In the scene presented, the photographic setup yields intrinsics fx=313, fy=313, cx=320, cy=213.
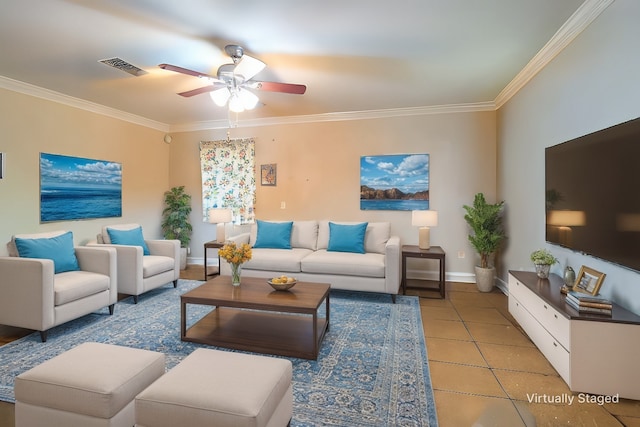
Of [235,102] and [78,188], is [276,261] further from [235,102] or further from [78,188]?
[78,188]

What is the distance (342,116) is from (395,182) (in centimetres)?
134

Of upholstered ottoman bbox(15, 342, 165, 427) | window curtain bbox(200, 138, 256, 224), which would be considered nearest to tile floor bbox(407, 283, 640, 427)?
upholstered ottoman bbox(15, 342, 165, 427)

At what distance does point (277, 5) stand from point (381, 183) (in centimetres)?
310

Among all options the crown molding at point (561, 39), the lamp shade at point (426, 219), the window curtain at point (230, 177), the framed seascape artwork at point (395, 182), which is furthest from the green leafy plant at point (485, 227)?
the window curtain at point (230, 177)

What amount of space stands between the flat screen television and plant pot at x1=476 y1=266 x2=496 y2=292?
4.71 feet

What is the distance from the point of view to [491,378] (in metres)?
2.15

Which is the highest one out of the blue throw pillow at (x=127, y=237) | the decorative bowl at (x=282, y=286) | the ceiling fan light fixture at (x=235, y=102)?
the ceiling fan light fixture at (x=235, y=102)

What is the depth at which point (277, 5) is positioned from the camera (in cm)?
219

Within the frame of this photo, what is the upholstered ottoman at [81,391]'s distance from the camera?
1.38 meters

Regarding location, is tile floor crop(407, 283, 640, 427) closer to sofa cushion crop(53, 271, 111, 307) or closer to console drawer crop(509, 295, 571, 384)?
console drawer crop(509, 295, 571, 384)

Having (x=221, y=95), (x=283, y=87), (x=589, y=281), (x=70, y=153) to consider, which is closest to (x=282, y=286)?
(x=283, y=87)

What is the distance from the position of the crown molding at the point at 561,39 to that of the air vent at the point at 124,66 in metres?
3.84

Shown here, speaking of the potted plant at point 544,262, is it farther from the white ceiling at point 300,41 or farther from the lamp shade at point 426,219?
the white ceiling at point 300,41

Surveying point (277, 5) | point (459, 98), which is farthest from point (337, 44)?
point (459, 98)
